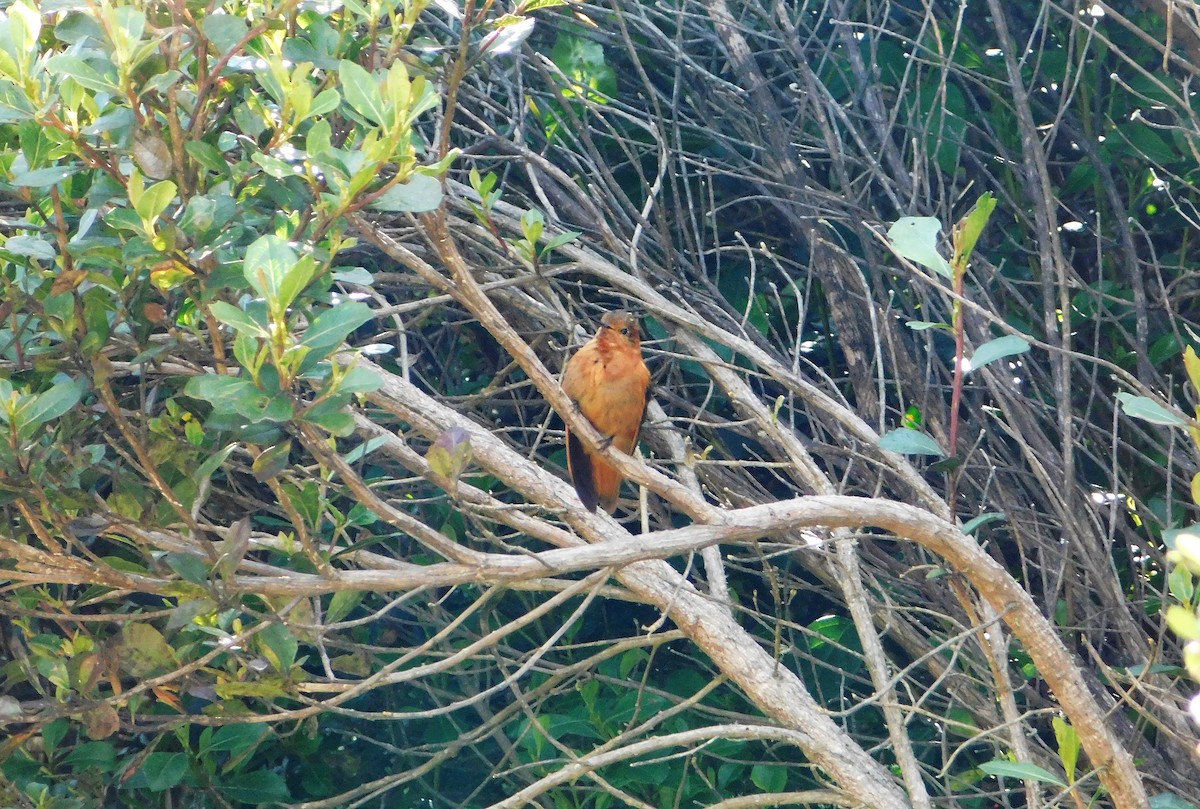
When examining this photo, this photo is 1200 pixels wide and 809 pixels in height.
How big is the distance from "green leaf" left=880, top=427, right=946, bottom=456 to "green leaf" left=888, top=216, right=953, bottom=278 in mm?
341

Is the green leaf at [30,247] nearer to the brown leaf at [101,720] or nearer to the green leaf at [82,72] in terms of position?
the green leaf at [82,72]

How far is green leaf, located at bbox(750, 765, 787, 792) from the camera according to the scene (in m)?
3.45

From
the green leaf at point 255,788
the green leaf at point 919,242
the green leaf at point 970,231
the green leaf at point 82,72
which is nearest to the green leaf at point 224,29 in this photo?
the green leaf at point 82,72

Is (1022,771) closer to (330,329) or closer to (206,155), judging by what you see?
(330,329)

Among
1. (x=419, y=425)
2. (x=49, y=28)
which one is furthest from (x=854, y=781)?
(x=49, y=28)

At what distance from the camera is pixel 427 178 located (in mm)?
2064

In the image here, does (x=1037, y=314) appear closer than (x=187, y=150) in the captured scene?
No

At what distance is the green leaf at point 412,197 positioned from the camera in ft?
6.64

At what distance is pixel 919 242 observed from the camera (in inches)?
82.7

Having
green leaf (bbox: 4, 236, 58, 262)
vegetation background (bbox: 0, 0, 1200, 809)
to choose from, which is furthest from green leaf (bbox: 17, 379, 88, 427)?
green leaf (bbox: 4, 236, 58, 262)

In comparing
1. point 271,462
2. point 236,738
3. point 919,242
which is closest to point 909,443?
point 919,242

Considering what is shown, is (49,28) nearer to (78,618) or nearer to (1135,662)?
(78,618)

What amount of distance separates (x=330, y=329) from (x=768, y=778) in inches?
82.3

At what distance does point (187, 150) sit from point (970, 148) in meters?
2.33
